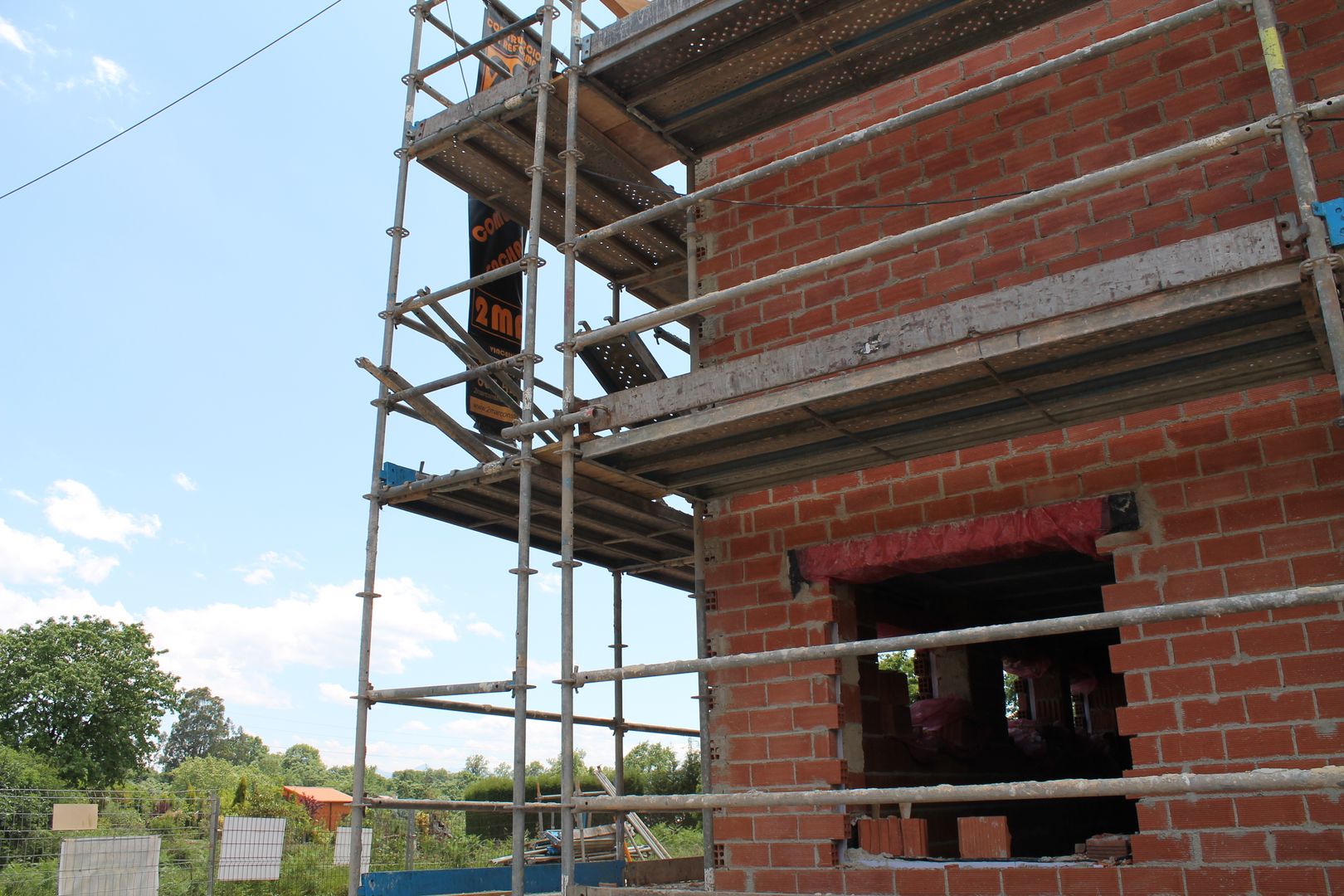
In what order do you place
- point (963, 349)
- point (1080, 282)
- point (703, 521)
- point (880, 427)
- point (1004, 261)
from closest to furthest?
point (1080, 282) → point (963, 349) → point (880, 427) → point (1004, 261) → point (703, 521)

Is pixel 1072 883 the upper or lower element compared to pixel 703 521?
lower

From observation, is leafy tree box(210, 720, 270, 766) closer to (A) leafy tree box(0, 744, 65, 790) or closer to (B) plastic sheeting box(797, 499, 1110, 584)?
(A) leafy tree box(0, 744, 65, 790)

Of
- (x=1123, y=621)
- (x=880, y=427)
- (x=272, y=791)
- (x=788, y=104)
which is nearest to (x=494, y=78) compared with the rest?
(x=788, y=104)

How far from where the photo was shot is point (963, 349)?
4.63 metres

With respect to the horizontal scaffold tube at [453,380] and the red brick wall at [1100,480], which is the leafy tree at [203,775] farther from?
the red brick wall at [1100,480]

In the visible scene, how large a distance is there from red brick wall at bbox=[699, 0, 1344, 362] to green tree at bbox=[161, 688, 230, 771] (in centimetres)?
10157

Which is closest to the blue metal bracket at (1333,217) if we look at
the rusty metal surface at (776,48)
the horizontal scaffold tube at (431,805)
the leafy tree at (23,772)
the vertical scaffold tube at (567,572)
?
the rusty metal surface at (776,48)

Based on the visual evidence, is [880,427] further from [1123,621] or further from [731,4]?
[731,4]

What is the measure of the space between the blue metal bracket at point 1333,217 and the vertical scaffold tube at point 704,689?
3.87m

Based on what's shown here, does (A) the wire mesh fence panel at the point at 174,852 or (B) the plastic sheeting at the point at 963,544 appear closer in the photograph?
(B) the plastic sheeting at the point at 963,544

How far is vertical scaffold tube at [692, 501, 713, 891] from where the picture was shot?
21.1 feet

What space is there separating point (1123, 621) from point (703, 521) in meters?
3.48

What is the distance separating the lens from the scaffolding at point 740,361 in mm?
4191

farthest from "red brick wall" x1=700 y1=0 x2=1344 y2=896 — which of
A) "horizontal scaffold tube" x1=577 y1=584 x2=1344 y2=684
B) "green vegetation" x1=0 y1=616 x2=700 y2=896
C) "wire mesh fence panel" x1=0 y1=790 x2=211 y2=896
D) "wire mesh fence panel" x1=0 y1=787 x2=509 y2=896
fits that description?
"wire mesh fence panel" x1=0 y1=790 x2=211 y2=896
